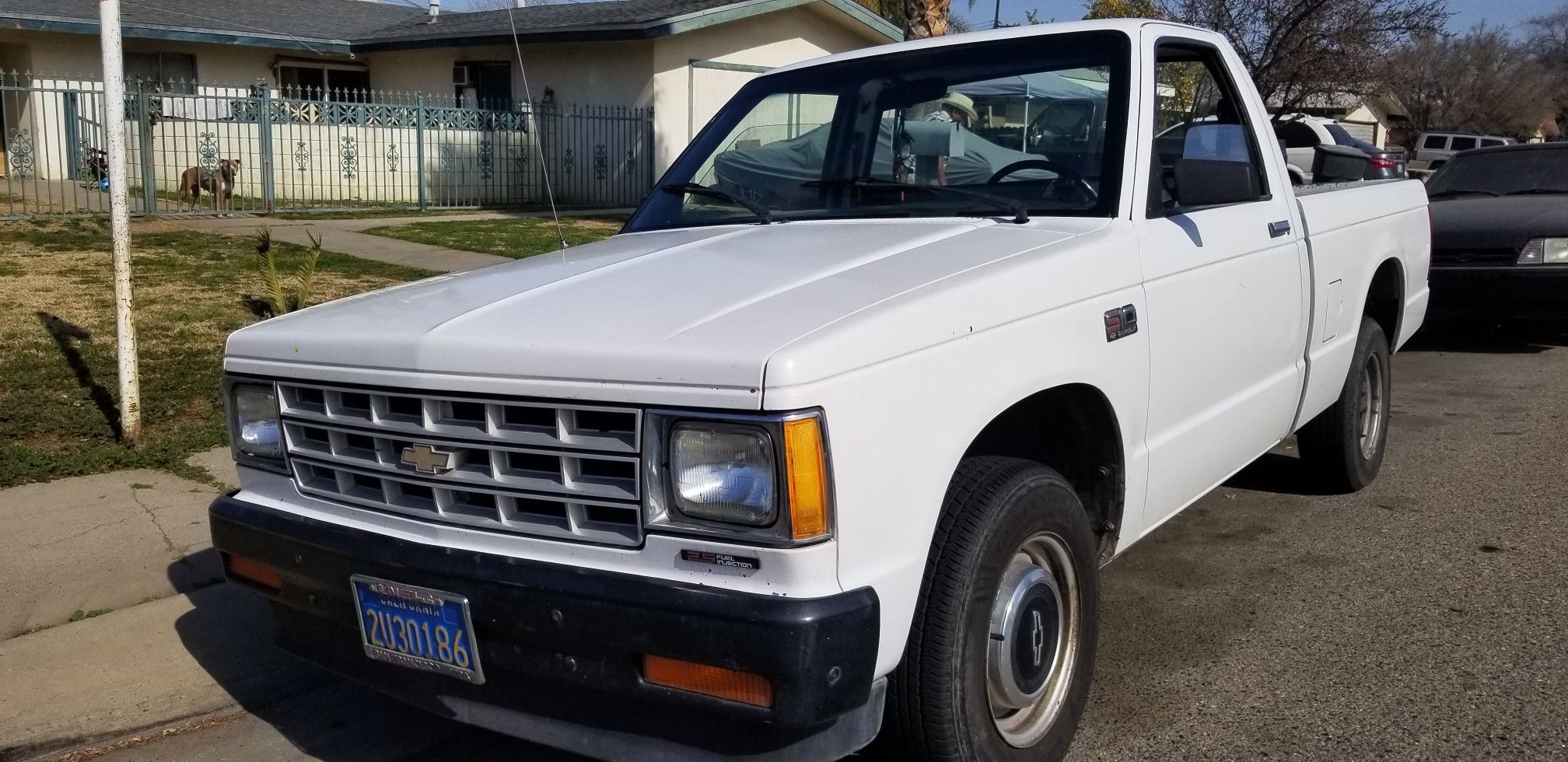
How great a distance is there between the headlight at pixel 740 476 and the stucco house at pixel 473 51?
16.7 meters

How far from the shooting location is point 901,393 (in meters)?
2.65

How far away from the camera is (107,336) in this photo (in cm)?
816

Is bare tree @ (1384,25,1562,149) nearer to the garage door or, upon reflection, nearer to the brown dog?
the garage door

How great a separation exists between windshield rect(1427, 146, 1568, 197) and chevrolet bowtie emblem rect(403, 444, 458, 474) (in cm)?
1019

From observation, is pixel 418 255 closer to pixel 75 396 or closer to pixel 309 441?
pixel 75 396

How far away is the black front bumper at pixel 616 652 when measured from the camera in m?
2.45

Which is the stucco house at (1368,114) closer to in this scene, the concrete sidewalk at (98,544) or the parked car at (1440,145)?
the parked car at (1440,145)

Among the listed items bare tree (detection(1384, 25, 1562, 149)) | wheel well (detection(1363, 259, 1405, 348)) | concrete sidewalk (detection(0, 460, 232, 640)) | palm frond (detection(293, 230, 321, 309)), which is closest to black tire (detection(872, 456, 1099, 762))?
concrete sidewalk (detection(0, 460, 232, 640))

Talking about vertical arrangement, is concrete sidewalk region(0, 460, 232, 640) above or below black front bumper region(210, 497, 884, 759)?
below

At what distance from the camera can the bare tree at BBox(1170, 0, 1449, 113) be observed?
21391mm

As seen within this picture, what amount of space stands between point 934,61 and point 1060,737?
2.22 metres

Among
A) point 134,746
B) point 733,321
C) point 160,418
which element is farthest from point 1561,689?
point 160,418

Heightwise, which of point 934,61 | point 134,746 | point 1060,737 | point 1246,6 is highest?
point 1246,6

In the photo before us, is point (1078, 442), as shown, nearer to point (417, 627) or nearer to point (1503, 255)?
point (417, 627)
